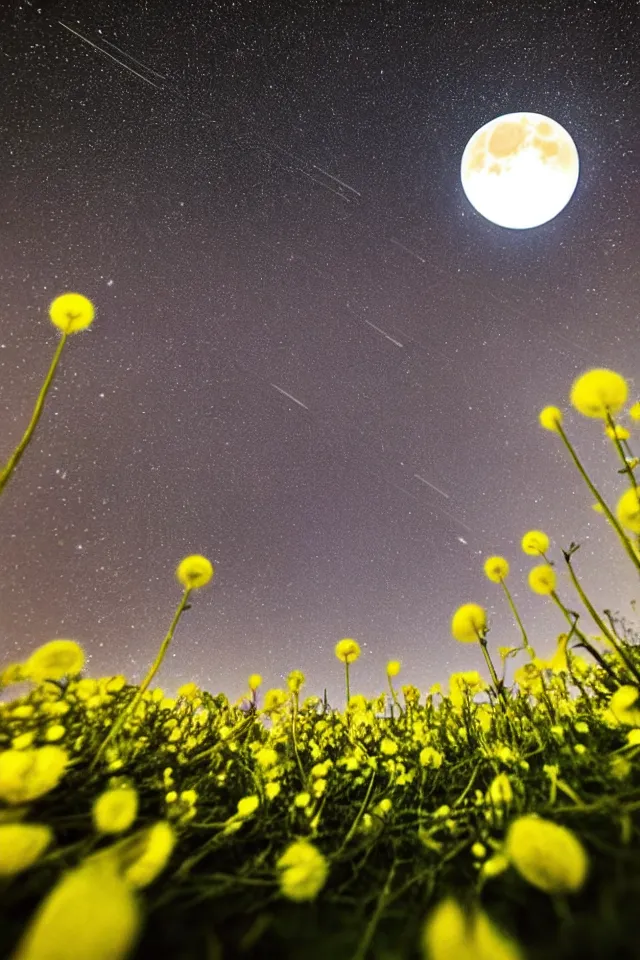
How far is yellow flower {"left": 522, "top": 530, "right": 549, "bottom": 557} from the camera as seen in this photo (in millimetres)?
2004

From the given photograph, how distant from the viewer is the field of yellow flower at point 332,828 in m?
0.56

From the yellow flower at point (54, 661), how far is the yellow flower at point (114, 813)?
0.60 metres

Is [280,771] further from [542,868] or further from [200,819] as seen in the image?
[542,868]

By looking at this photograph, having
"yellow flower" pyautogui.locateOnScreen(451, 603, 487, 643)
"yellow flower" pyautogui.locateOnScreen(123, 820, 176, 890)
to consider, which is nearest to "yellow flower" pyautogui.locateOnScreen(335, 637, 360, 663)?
"yellow flower" pyautogui.locateOnScreen(451, 603, 487, 643)

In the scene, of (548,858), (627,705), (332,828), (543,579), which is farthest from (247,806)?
(543,579)

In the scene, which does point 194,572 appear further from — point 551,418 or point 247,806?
point 551,418

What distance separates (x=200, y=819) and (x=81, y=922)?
1.10 meters

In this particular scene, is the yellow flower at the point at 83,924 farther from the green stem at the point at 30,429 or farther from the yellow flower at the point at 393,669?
the yellow flower at the point at 393,669

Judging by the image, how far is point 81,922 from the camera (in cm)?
39

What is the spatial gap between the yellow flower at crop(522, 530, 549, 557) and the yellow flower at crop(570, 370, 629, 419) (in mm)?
696

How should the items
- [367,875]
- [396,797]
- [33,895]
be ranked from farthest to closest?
[396,797]
[367,875]
[33,895]

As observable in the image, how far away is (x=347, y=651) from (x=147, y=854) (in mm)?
2153

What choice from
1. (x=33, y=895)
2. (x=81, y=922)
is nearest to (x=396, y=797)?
(x=33, y=895)

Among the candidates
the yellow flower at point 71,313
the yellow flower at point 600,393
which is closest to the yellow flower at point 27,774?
the yellow flower at point 71,313
